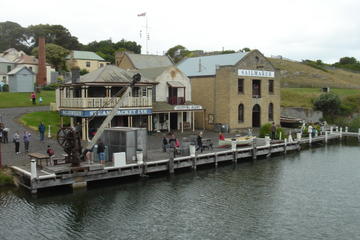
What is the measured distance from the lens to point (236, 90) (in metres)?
49.0

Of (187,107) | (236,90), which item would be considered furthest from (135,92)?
(236,90)

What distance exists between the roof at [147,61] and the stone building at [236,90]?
6.77 meters

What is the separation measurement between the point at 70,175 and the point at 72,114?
1608 cm

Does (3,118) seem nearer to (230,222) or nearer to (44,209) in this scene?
(44,209)

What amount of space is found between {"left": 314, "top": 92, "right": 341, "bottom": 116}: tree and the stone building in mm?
11686

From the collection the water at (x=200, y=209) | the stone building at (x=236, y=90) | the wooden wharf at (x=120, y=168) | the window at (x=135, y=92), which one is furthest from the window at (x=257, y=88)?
the water at (x=200, y=209)

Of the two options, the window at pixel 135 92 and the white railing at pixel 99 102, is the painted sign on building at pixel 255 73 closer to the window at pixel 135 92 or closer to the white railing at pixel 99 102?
the white railing at pixel 99 102

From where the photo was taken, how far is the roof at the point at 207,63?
50.4 metres

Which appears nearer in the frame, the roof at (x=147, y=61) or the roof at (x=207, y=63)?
the roof at (x=207, y=63)

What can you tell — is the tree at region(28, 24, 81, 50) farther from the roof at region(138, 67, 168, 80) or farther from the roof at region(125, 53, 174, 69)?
the roof at region(138, 67, 168, 80)

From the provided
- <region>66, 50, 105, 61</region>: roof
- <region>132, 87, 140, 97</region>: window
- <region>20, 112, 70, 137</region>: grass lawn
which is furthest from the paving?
<region>66, 50, 105, 61</region>: roof

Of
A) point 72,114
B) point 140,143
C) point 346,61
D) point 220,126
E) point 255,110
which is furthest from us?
point 346,61

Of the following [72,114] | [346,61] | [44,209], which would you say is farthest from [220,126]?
[346,61]

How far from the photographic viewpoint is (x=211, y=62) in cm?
5284
